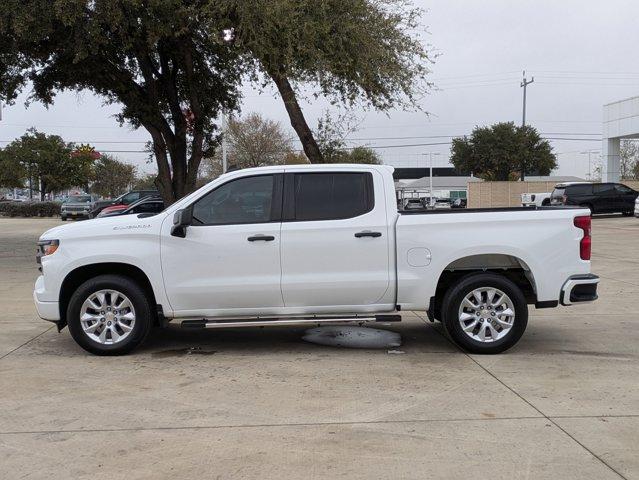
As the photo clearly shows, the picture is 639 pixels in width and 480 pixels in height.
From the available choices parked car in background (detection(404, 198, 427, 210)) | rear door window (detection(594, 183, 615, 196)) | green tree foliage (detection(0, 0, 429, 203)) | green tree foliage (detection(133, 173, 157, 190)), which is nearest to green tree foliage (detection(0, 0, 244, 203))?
green tree foliage (detection(0, 0, 429, 203))

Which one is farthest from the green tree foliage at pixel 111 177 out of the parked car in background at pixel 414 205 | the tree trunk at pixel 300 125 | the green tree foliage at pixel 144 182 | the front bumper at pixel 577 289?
the front bumper at pixel 577 289

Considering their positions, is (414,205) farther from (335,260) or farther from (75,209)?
(75,209)

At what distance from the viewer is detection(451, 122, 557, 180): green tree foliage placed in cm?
6988

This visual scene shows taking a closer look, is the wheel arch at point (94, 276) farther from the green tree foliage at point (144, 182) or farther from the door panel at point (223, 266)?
the green tree foliage at point (144, 182)

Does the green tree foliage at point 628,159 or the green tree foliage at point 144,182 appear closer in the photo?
the green tree foliage at point 144,182

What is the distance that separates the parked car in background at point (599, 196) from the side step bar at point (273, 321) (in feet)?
91.2

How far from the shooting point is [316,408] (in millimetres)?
5234

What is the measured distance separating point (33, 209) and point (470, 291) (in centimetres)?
4636

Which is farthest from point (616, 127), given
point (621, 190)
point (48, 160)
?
point (48, 160)

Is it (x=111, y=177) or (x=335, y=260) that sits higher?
(x=111, y=177)

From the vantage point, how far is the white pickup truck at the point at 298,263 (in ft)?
22.0

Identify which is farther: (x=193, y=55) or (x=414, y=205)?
(x=193, y=55)

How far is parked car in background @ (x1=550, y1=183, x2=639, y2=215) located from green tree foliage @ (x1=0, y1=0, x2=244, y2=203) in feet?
62.9

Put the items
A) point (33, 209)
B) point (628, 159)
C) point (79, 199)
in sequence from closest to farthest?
point (79, 199), point (33, 209), point (628, 159)
